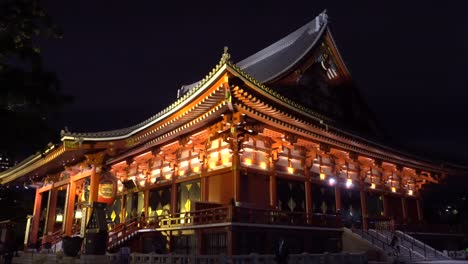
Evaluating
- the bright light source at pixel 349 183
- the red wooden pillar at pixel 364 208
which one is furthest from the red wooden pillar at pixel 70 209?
the red wooden pillar at pixel 364 208

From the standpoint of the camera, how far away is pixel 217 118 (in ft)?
62.8

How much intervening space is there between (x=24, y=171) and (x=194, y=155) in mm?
14603

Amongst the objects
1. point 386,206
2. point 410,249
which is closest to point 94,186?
Result: point 410,249

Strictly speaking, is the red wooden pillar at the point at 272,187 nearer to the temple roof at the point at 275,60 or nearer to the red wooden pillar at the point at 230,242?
the red wooden pillar at the point at 230,242

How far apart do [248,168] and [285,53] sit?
1341cm

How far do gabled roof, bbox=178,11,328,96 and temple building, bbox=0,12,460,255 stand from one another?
0.17 metres

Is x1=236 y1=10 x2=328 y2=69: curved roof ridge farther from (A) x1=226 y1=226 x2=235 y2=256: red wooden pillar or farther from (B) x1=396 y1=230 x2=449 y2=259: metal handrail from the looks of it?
(A) x1=226 y1=226 x2=235 y2=256: red wooden pillar

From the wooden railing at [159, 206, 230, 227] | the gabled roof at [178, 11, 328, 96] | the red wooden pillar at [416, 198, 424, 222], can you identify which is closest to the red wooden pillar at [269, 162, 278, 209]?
the wooden railing at [159, 206, 230, 227]

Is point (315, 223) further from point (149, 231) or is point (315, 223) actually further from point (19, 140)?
point (19, 140)

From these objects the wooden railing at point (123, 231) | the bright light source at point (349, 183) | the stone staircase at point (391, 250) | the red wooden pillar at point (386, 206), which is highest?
the bright light source at point (349, 183)

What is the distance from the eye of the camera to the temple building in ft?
59.5

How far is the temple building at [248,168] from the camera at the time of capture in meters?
18.1

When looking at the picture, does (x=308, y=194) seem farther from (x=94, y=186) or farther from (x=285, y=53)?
→ (x=94, y=186)

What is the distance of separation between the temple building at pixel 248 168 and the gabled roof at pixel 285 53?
17cm
